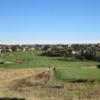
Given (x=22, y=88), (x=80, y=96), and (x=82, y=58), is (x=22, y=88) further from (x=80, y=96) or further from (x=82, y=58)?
(x=82, y=58)

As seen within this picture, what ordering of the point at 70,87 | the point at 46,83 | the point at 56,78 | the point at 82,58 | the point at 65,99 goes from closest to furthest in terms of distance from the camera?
the point at 65,99 → the point at 70,87 → the point at 46,83 → the point at 56,78 → the point at 82,58

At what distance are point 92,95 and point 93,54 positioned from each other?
7012 cm

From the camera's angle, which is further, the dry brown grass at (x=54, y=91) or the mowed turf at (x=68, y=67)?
the mowed turf at (x=68, y=67)

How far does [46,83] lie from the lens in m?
47.8

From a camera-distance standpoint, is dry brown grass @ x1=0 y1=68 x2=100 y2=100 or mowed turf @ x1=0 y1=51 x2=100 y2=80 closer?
dry brown grass @ x1=0 y1=68 x2=100 y2=100

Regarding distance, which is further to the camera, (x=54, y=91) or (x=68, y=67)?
(x=68, y=67)

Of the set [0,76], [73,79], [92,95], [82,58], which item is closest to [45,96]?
[92,95]

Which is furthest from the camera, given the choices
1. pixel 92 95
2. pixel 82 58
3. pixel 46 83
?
pixel 82 58

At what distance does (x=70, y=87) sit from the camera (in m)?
43.5

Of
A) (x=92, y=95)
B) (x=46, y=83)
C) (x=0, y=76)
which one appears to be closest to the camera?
(x=92, y=95)

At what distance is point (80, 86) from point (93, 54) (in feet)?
212

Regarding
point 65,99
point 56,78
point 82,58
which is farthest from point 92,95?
point 82,58

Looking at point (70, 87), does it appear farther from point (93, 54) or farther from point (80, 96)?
point (93, 54)

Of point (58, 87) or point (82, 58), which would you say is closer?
point (58, 87)
